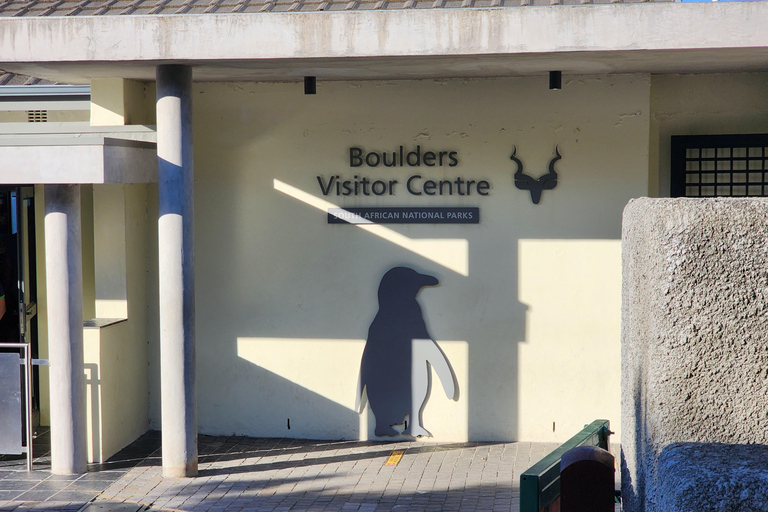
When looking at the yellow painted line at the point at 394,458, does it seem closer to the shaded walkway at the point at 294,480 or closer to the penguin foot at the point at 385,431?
the shaded walkway at the point at 294,480

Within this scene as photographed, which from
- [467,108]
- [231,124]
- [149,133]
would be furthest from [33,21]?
[467,108]

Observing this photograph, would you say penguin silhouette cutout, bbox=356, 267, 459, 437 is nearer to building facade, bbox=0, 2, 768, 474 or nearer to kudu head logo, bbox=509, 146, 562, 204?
building facade, bbox=0, 2, 768, 474

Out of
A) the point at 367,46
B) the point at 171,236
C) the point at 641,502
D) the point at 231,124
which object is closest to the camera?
the point at 641,502

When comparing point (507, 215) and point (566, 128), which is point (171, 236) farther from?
point (566, 128)

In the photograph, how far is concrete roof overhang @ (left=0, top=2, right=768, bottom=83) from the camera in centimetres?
616

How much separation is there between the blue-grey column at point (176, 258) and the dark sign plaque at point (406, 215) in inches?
73.5

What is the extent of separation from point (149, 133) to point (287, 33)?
236cm

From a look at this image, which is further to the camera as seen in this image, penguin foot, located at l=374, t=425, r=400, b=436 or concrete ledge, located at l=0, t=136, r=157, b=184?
penguin foot, located at l=374, t=425, r=400, b=436

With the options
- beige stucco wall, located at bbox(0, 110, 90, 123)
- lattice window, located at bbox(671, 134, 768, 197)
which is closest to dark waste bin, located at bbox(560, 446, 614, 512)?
lattice window, located at bbox(671, 134, 768, 197)

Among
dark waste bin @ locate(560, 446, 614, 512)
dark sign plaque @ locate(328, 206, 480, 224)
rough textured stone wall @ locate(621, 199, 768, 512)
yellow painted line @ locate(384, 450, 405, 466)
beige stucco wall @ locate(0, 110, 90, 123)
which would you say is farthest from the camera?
beige stucco wall @ locate(0, 110, 90, 123)

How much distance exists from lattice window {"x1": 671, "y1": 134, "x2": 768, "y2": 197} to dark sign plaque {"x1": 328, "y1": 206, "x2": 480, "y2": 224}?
2.12 m

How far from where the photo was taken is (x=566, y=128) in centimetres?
830

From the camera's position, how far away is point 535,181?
8359 millimetres

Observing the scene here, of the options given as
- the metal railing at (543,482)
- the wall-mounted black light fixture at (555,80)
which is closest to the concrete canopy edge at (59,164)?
the wall-mounted black light fixture at (555,80)
